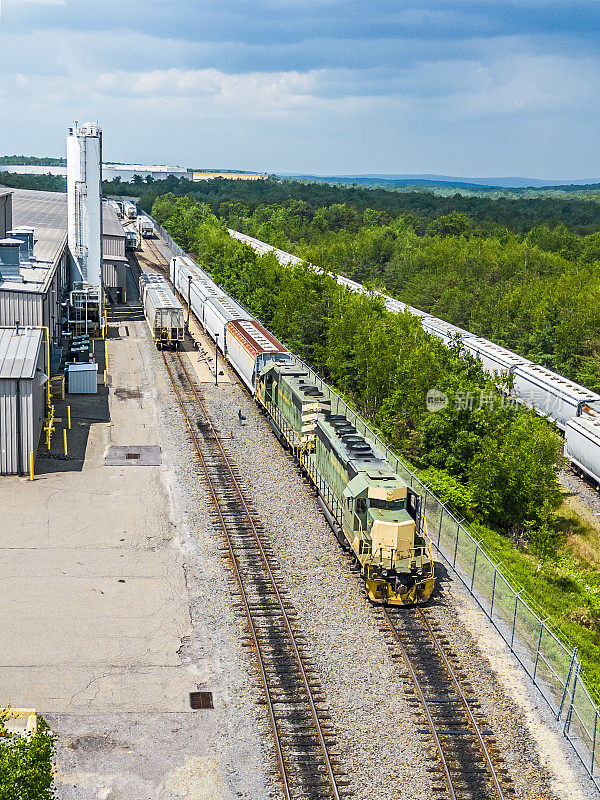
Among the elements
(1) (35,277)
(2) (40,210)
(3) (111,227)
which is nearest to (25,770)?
(1) (35,277)

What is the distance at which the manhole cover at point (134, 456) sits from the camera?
36344mm

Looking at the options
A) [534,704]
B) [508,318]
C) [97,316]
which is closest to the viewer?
[534,704]

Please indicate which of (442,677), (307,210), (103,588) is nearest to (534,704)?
(442,677)

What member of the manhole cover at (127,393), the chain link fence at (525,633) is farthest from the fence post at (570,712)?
the manhole cover at (127,393)

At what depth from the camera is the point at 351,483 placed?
86.2 ft

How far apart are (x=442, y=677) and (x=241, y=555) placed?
29.2 ft

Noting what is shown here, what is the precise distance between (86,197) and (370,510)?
44.5 m

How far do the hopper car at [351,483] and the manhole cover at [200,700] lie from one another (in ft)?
21.1

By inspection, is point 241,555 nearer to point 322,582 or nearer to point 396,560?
point 322,582

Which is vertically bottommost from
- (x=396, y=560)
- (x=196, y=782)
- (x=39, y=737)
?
(x=196, y=782)

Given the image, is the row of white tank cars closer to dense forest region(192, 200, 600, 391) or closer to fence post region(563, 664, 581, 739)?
dense forest region(192, 200, 600, 391)

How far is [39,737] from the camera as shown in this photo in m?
12.9

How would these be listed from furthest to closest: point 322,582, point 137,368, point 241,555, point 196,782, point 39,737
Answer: point 137,368 < point 241,555 < point 322,582 < point 196,782 < point 39,737

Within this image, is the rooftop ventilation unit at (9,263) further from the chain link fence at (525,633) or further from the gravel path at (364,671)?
the chain link fence at (525,633)
